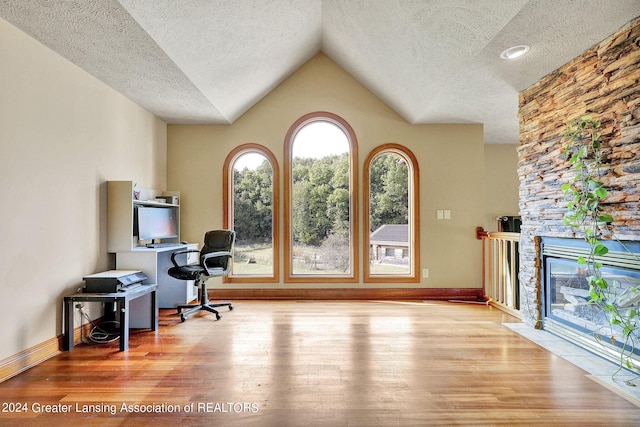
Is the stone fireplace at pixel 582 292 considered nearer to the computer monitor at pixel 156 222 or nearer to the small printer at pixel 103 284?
the small printer at pixel 103 284

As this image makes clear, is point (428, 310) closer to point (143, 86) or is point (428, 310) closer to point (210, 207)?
point (210, 207)

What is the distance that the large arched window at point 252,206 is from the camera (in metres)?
4.97

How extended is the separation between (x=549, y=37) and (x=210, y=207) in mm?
4114

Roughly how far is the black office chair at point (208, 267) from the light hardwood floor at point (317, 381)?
0.47 m

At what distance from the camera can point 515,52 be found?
285cm

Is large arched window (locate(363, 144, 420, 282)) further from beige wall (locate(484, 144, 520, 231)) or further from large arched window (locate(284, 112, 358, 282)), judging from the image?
beige wall (locate(484, 144, 520, 231))

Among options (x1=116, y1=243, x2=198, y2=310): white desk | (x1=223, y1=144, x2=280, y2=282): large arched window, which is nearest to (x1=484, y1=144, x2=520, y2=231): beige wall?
(x1=223, y1=144, x2=280, y2=282): large arched window

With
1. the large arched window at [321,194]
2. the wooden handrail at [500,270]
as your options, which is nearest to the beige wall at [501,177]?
the wooden handrail at [500,270]

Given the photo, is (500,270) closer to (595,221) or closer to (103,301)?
(595,221)

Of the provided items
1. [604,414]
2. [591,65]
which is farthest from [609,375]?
[591,65]

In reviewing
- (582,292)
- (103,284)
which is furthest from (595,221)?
(103,284)

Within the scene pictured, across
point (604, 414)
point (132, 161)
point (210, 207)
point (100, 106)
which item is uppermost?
point (100, 106)

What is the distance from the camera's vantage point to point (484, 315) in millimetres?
4039

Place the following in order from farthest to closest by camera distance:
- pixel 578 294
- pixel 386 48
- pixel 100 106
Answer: pixel 386 48 < pixel 100 106 < pixel 578 294
